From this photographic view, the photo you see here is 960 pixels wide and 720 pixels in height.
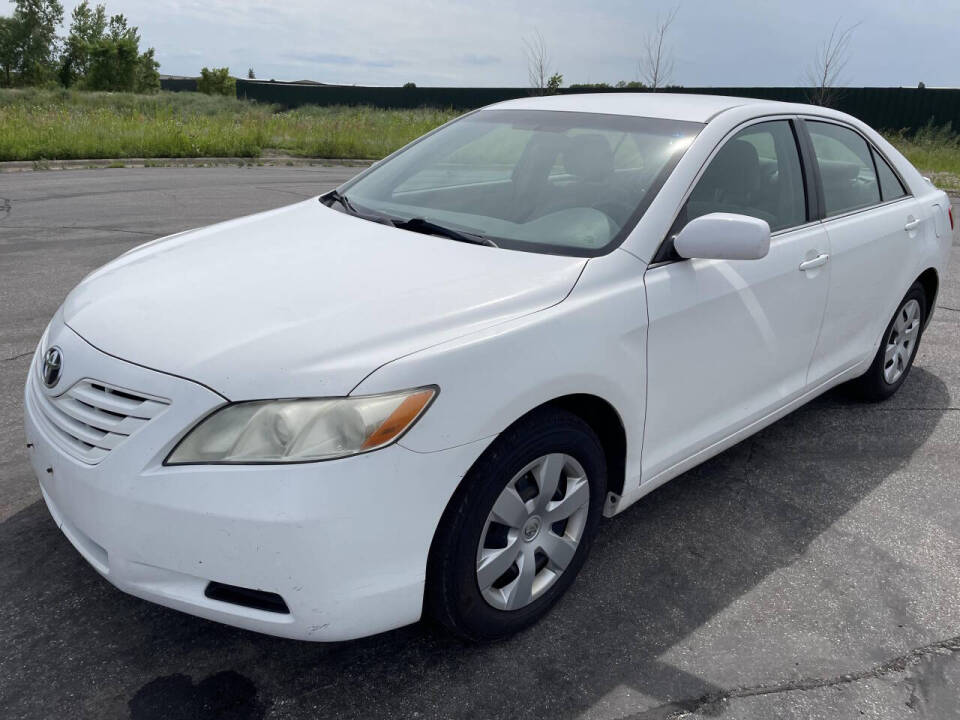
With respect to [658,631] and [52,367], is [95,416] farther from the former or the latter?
[658,631]

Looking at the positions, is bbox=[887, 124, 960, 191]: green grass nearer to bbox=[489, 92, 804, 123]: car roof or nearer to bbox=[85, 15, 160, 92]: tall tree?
bbox=[489, 92, 804, 123]: car roof

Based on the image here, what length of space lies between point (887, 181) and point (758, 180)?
1334mm

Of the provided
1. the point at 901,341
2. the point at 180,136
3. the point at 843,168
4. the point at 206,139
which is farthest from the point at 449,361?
the point at 206,139

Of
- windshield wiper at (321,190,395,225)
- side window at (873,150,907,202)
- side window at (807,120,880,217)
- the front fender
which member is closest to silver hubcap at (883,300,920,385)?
side window at (873,150,907,202)

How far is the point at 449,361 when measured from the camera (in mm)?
2182

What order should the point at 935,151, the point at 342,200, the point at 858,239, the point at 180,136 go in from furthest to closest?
the point at 935,151
the point at 180,136
the point at 858,239
the point at 342,200

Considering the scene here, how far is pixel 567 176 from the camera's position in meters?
3.25

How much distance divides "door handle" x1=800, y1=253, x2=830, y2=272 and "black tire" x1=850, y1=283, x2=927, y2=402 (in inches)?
41.3

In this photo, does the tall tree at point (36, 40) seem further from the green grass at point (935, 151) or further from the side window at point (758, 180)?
the side window at point (758, 180)

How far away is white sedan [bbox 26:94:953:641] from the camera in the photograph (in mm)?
2080

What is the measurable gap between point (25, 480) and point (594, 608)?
234 cm

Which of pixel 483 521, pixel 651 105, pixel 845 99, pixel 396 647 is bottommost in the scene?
pixel 396 647

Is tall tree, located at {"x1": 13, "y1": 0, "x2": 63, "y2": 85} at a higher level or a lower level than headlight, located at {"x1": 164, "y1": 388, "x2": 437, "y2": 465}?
higher

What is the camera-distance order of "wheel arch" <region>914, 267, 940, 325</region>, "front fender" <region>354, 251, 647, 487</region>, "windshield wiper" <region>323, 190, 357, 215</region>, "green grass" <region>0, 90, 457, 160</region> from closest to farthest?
"front fender" <region>354, 251, 647, 487</region> < "windshield wiper" <region>323, 190, 357, 215</region> < "wheel arch" <region>914, 267, 940, 325</region> < "green grass" <region>0, 90, 457, 160</region>
